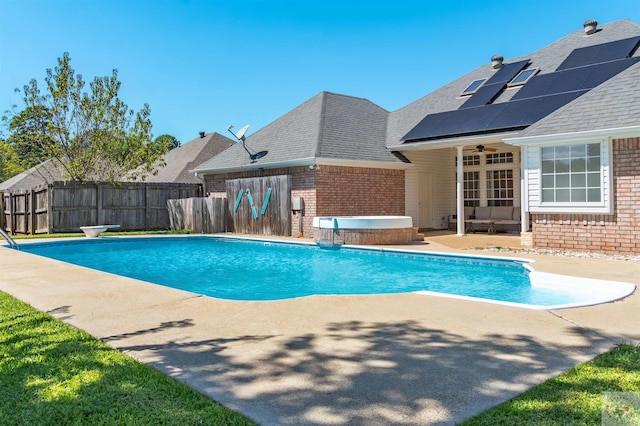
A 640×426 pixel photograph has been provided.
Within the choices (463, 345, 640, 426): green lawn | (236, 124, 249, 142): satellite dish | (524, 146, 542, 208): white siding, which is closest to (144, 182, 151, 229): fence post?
(236, 124, 249, 142): satellite dish

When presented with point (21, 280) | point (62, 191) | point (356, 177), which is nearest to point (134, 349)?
point (21, 280)

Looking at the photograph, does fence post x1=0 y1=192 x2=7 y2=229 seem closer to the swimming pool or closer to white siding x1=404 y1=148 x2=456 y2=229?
the swimming pool

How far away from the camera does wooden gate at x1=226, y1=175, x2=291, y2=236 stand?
1805cm

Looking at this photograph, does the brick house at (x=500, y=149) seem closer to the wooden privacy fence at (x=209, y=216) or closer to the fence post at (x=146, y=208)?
the wooden privacy fence at (x=209, y=216)

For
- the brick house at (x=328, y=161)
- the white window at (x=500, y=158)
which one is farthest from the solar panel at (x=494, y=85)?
the brick house at (x=328, y=161)

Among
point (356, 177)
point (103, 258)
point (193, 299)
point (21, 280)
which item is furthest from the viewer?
point (356, 177)

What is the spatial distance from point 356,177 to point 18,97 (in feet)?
50.9

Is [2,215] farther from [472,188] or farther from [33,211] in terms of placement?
[472,188]

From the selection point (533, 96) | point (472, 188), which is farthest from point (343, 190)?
point (533, 96)

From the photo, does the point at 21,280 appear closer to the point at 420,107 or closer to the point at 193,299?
the point at 193,299

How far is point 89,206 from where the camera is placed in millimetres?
20828

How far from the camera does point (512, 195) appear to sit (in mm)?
18703

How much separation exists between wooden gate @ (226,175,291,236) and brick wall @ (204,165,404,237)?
37cm

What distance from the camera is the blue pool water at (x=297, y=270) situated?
9102mm
